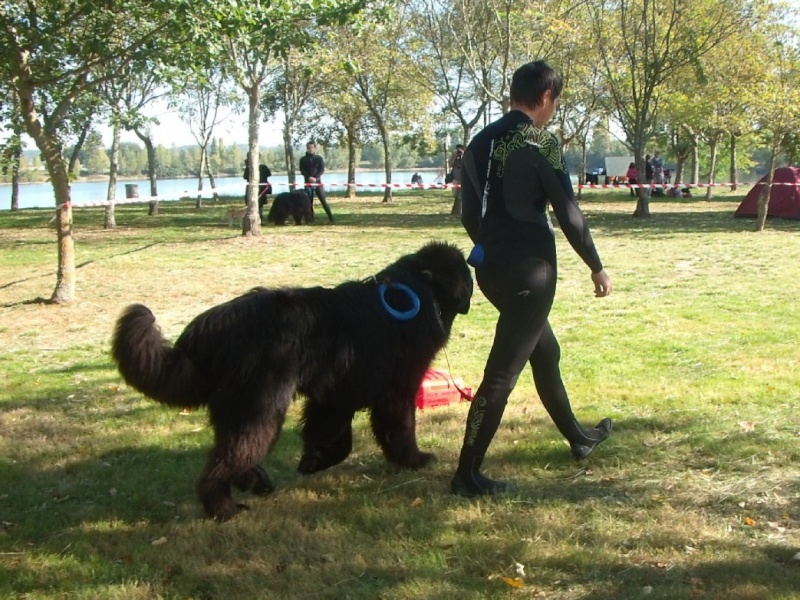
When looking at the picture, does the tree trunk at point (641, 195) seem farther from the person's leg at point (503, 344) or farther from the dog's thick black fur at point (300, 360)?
the person's leg at point (503, 344)

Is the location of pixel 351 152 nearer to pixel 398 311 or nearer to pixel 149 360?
pixel 398 311

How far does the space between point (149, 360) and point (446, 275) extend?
156 cm

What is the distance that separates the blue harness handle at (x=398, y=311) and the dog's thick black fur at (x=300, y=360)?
0.7 inches

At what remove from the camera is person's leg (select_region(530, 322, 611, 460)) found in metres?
3.91

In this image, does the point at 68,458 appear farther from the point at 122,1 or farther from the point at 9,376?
the point at 122,1

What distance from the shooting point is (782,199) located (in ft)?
62.4

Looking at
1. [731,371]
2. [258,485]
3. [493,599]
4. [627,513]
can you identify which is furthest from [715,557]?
[731,371]

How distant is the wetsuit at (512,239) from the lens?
3396 millimetres

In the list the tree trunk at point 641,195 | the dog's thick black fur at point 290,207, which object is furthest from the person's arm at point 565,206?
the tree trunk at point 641,195

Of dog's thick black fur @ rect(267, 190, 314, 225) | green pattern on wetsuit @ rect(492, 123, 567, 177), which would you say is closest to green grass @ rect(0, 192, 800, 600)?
green pattern on wetsuit @ rect(492, 123, 567, 177)

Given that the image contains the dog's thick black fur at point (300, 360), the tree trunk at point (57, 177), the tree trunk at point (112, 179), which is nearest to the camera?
the dog's thick black fur at point (300, 360)

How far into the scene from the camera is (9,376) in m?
6.24

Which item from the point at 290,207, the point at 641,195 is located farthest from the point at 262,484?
the point at 641,195

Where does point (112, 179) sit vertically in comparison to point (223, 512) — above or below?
above
